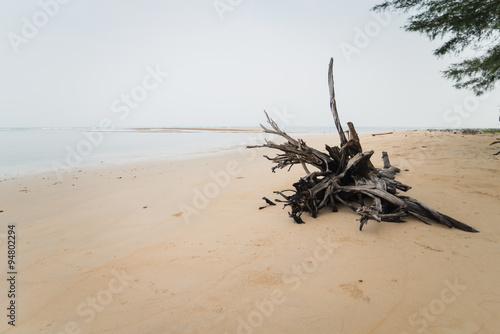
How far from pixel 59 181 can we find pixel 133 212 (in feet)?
13.5

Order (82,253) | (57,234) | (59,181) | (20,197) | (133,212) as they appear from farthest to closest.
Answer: (59,181)
(20,197)
(133,212)
(57,234)
(82,253)

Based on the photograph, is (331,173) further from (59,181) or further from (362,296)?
(59,181)

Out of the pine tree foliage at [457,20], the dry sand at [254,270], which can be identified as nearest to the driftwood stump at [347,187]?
the dry sand at [254,270]

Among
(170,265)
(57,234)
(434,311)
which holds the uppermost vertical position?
(57,234)

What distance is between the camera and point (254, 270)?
7.29 feet

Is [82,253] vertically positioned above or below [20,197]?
below

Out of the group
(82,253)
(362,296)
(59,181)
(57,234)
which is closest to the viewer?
(362,296)

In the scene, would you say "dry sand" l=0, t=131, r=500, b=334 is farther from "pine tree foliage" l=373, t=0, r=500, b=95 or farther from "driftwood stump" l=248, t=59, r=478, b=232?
"pine tree foliage" l=373, t=0, r=500, b=95

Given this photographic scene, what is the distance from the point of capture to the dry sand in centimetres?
165

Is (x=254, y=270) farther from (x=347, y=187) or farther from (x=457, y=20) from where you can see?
(x=457, y=20)

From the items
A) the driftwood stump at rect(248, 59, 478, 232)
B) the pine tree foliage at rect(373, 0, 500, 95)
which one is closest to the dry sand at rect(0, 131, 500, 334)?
the driftwood stump at rect(248, 59, 478, 232)

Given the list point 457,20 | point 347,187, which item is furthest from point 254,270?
point 457,20

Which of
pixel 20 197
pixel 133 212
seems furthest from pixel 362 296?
pixel 20 197

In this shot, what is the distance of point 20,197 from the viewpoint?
5125 mm
